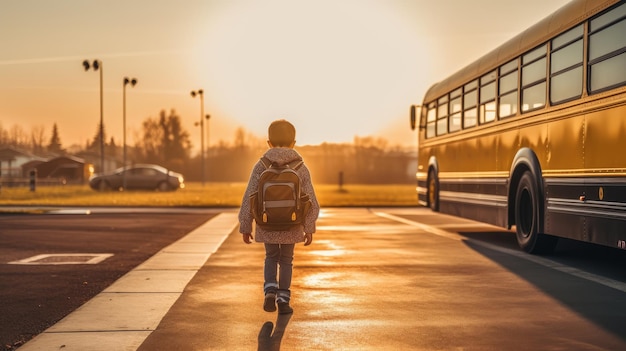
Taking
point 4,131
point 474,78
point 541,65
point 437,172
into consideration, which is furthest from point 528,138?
point 4,131

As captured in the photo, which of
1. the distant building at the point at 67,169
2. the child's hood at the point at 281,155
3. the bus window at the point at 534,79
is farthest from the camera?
the distant building at the point at 67,169

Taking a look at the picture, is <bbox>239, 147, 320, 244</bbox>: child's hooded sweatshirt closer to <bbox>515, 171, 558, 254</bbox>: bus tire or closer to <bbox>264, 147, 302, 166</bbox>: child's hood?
<bbox>264, 147, 302, 166</bbox>: child's hood

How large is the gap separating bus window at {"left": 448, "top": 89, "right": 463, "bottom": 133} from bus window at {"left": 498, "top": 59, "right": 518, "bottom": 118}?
2759 mm

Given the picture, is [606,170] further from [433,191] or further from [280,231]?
[433,191]

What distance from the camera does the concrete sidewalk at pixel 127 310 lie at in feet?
20.1

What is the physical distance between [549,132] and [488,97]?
323cm

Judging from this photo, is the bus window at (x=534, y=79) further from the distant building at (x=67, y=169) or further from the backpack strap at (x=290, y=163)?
the distant building at (x=67, y=169)

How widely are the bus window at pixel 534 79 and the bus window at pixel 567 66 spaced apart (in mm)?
341

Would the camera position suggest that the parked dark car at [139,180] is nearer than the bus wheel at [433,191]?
No

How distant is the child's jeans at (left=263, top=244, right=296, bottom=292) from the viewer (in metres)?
7.36

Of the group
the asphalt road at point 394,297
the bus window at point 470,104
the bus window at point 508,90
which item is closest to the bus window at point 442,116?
the bus window at point 470,104

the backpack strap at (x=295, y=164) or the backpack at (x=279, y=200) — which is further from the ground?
the backpack strap at (x=295, y=164)

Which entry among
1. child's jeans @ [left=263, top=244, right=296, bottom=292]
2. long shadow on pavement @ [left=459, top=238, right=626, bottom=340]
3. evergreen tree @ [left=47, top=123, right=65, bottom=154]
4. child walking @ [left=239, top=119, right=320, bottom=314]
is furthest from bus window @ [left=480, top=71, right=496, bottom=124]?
evergreen tree @ [left=47, top=123, right=65, bottom=154]

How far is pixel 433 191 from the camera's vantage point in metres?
19.0
